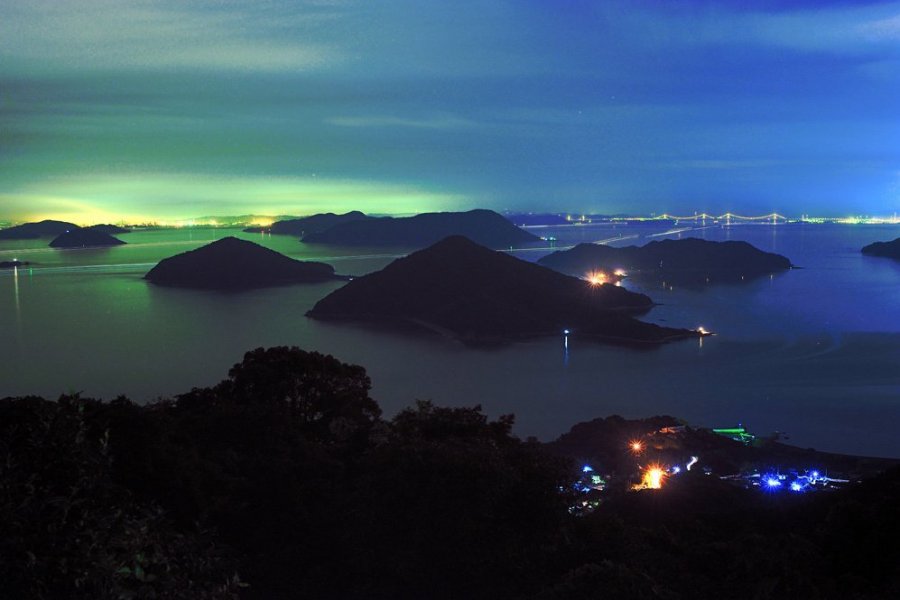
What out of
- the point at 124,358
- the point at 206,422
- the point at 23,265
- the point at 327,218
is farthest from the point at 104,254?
the point at 206,422

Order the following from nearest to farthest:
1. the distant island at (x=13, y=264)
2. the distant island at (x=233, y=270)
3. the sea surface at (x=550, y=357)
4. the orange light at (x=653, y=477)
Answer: the orange light at (x=653, y=477), the sea surface at (x=550, y=357), the distant island at (x=233, y=270), the distant island at (x=13, y=264)

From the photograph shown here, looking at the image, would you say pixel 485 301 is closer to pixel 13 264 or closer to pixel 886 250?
pixel 13 264

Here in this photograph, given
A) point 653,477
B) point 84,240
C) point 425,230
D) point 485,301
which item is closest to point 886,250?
point 425,230

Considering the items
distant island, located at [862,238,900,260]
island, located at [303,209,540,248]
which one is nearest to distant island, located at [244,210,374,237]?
island, located at [303,209,540,248]

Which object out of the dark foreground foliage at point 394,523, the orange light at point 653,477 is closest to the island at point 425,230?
the orange light at point 653,477

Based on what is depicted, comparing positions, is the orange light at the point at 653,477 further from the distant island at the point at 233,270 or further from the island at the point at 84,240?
the island at the point at 84,240

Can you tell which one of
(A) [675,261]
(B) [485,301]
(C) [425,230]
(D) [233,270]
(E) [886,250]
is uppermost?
(C) [425,230]

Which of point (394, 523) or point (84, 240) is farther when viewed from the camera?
point (84, 240)

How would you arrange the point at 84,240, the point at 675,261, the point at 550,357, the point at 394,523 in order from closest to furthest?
1. the point at 394,523
2. the point at 550,357
3. the point at 675,261
4. the point at 84,240
